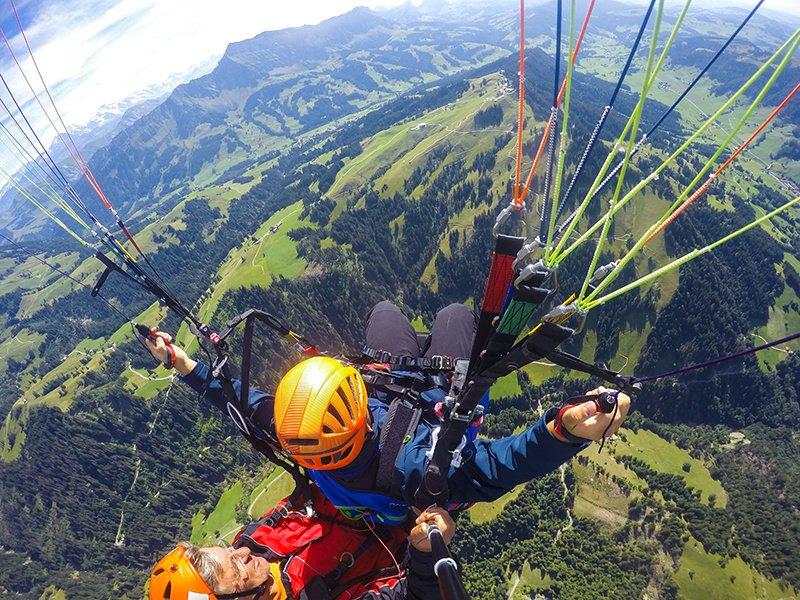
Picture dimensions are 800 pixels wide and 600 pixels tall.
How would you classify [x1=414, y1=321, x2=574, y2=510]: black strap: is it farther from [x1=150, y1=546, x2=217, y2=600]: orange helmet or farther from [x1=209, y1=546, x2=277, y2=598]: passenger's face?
[x1=150, y1=546, x2=217, y2=600]: orange helmet

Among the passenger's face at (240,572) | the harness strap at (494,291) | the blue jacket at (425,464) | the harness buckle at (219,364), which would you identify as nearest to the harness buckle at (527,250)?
the harness strap at (494,291)

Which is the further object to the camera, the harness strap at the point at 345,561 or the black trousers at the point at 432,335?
the black trousers at the point at 432,335

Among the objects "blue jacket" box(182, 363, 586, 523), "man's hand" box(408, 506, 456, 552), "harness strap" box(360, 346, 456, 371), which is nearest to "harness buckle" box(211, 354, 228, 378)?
"blue jacket" box(182, 363, 586, 523)

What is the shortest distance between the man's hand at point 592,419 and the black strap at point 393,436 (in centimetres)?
273

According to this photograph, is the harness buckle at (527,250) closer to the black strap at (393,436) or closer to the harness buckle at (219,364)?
the black strap at (393,436)

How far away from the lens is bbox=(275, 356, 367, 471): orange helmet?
6375mm

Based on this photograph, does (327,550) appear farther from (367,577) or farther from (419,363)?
(419,363)

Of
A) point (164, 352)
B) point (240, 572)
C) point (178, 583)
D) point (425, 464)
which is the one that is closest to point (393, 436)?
point (425, 464)

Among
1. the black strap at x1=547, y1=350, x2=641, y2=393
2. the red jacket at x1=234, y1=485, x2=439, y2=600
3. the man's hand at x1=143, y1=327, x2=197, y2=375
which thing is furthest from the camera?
the man's hand at x1=143, y1=327, x2=197, y2=375

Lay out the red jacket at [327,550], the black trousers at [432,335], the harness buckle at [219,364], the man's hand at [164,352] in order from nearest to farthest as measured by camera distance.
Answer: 1. the red jacket at [327,550]
2. the harness buckle at [219,364]
3. the man's hand at [164,352]
4. the black trousers at [432,335]


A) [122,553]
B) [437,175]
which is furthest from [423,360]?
[437,175]

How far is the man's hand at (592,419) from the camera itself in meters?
5.17

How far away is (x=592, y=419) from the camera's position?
5199 mm

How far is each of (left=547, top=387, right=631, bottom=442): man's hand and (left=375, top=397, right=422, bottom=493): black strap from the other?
273 cm
